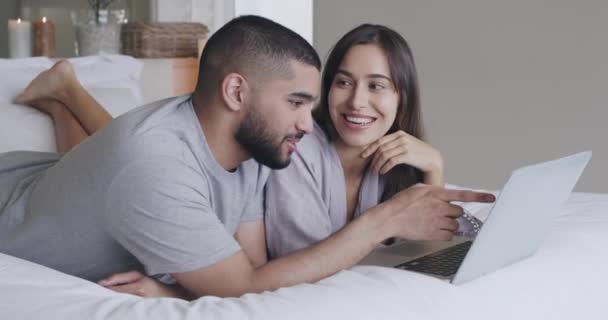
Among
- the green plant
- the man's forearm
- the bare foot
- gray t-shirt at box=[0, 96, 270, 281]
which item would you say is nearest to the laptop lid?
the man's forearm

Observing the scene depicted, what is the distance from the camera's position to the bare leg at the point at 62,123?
2301 millimetres

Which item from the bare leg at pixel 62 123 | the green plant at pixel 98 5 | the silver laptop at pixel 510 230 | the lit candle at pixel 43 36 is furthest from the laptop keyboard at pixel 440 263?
the green plant at pixel 98 5

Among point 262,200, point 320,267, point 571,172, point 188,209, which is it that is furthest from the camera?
point 262,200

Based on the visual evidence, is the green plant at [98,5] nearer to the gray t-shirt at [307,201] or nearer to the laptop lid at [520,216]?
the gray t-shirt at [307,201]

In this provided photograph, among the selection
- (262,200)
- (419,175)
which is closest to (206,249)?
(262,200)

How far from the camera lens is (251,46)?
161 centimetres

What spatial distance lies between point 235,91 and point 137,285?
38 centimetres

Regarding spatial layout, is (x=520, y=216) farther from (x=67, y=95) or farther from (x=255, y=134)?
(x=67, y=95)

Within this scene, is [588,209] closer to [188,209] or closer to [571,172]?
[571,172]

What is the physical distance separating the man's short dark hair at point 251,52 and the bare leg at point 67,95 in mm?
820

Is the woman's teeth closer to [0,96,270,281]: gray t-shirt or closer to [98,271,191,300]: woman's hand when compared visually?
[0,96,270,281]: gray t-shirt

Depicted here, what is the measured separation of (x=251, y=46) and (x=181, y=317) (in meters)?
0.57

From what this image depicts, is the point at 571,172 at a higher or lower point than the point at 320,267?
higher

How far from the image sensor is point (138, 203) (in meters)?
1.42
